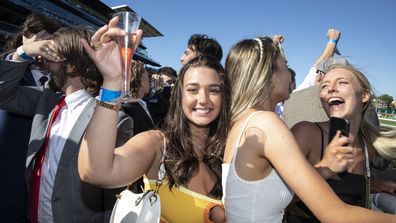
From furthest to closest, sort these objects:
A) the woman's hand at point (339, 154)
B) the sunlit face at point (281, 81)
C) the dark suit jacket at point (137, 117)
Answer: the dark suit jacket at point (137, 117) < the sunlit face at point (281, 81) < the woman's hand at point (339, 154)

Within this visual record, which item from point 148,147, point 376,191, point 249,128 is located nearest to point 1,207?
point 148,147

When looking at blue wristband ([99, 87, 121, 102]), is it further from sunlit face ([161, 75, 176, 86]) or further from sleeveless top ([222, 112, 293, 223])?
sunlit face ([161, 75, 176, 86])

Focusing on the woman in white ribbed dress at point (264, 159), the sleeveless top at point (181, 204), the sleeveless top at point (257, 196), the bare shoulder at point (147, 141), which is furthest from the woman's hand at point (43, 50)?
the sleeveless top at point (257, 196)

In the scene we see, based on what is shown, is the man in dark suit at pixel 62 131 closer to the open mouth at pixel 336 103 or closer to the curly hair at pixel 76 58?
the curly hair at pixel 76 58

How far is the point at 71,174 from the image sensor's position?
74.4 inches

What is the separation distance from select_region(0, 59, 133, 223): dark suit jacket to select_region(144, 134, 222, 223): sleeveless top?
15.0 inches

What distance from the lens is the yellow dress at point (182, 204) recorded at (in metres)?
1.78

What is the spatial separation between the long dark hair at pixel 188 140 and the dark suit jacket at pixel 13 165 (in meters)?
1.19

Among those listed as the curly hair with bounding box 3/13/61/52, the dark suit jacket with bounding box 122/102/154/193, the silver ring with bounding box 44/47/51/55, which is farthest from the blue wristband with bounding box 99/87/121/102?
the dark suit jacket with bounding box 122/102/154/193

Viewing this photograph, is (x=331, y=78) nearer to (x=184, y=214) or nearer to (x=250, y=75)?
(x=250, y=75)

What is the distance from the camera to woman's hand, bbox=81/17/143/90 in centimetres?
137

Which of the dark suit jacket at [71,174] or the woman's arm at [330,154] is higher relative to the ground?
the woman's arm at [330,154]

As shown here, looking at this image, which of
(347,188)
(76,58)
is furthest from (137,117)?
(347,188)

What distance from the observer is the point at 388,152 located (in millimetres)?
2359
